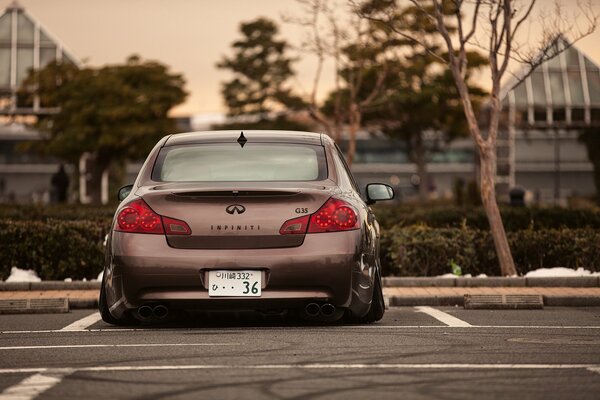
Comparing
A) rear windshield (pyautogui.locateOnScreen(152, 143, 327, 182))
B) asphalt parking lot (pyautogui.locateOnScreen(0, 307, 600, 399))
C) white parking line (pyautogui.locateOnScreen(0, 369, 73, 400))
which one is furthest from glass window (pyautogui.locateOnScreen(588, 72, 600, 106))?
white parking line (pyautogui.locateOnScreen(0, 369, 73, 400))

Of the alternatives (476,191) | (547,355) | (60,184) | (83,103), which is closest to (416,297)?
(547,355)

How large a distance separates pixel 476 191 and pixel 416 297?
21636 millimetres

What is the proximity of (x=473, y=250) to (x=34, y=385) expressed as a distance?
1064cm

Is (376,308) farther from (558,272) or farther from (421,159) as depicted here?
→ (421,159)

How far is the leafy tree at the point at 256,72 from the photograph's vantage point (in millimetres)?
74000

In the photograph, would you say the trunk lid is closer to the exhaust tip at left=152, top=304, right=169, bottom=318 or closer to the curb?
the exhaust tip at left=152, top=304, right=169, bottom=318

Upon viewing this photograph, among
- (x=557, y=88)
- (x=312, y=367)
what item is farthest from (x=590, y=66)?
(x=312, y=367)

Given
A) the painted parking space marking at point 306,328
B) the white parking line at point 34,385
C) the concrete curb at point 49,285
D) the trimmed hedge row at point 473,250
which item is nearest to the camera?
the white parking line at point 34,385

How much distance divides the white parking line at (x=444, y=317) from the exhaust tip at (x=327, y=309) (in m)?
1.30

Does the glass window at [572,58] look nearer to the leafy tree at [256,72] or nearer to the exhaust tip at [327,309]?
the leafy tree at [256,72]

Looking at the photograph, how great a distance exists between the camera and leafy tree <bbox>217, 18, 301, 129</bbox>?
74000 mm

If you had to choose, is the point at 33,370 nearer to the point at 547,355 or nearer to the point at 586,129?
the point at 547,355

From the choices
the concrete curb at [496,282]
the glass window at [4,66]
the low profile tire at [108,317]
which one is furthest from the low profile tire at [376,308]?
the glass window at [4,66]

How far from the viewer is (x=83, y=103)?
181 feet
